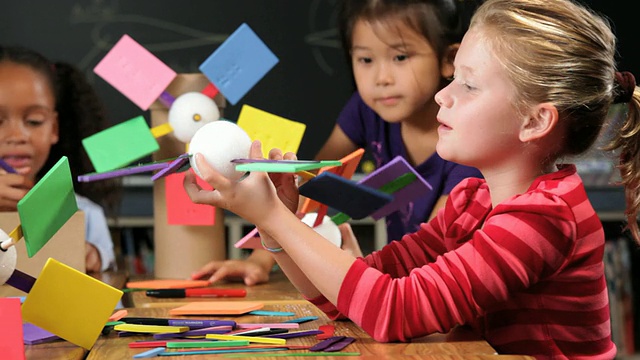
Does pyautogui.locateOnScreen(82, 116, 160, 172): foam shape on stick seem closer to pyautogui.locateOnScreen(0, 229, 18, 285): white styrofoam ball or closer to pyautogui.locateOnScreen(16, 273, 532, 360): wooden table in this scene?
pyautogui.locateOnScreen(16, 273, 532, 360): wooden table

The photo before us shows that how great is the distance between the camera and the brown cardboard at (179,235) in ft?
4.94

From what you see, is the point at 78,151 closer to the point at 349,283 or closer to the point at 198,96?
the point at 198,96

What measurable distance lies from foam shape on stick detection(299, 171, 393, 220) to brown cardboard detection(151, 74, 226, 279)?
52 centimetres

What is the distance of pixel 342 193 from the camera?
3.19 feet

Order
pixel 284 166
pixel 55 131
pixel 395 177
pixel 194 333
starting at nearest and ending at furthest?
pixel 284 166 → pixel 194 333 → pixel 395 177 → pixel 55 131

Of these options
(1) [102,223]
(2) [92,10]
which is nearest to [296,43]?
(2) [92,10]

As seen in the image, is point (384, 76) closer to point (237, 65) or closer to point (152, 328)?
point (237, 65)

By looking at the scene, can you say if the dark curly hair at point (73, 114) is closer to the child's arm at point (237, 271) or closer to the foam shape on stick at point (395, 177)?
the child's arm at point (237, 271)

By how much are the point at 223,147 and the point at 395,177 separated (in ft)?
1.02

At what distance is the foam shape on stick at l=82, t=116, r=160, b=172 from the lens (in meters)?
1.40

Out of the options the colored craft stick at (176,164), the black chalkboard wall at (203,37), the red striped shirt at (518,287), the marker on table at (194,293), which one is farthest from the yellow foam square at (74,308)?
the black chalkboard wall at (203,37)

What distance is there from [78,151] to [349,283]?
3.99ft

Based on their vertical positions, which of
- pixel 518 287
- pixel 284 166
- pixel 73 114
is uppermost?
pixel 73 114

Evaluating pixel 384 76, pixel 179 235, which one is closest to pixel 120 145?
pixel 179 235
